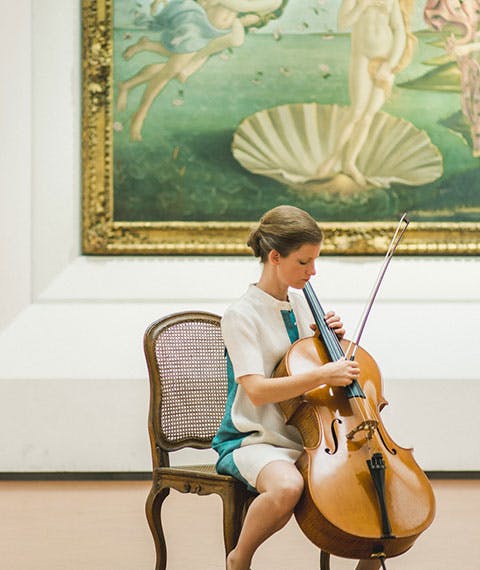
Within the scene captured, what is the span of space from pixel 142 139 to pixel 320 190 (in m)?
1.07

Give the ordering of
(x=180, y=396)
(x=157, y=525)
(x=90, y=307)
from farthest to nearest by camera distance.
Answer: (x=90, y=307)
(x=180, y=396)
(x=157, y=525)

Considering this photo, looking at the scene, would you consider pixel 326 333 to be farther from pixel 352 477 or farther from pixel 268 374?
pixel 352 477

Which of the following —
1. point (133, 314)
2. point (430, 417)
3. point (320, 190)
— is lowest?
point (430, 417)

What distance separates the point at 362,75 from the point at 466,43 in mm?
644

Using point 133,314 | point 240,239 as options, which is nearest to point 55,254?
point 133,314

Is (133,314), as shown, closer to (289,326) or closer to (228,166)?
(228,166)

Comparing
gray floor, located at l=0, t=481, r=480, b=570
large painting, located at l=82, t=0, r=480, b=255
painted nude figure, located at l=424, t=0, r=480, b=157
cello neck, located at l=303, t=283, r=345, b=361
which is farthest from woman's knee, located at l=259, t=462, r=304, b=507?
painted nude figure, located at l=424, t=0, r=480, b=157

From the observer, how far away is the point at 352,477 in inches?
91.3

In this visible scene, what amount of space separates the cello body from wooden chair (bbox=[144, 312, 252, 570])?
477 mm

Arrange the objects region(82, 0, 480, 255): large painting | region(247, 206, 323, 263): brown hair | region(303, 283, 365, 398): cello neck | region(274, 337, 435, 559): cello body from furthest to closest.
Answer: region(82, 0, 480, 255): large painting
region(247, 206, 323, 263): brown hair
region(303, 283, 365, 398): cello neck
region(274, 337, 435, 559): cello body

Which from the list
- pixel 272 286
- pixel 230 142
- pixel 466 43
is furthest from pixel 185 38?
pixel 272 286

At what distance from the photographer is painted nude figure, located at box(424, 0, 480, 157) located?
556cm

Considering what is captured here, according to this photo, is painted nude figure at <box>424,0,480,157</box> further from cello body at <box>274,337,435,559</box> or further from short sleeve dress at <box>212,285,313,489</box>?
cello body at <box>274,337,435,559</box>

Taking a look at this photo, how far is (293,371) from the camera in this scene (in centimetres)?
251
